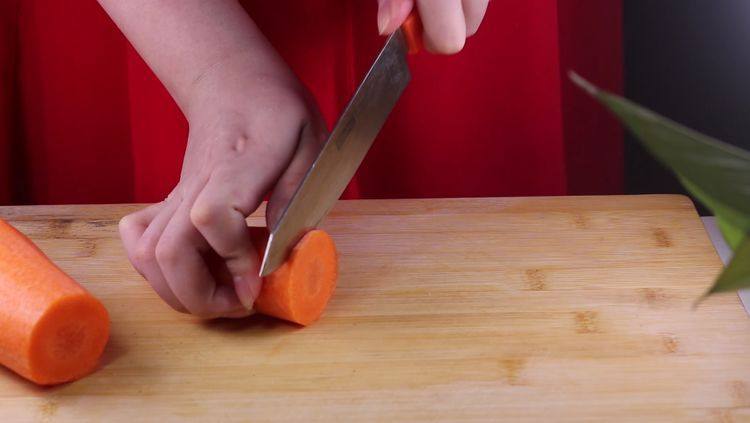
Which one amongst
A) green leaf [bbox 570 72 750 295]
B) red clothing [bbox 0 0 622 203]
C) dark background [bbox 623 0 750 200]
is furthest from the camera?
dark background [bbox 623 0 750 200]

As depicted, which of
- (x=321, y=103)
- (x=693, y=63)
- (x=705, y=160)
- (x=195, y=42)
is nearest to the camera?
(x=705, y=160)

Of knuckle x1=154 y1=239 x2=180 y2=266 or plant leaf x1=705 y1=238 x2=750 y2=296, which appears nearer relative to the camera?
plant leaf x1=705 y1=238 x2=750 y2=296

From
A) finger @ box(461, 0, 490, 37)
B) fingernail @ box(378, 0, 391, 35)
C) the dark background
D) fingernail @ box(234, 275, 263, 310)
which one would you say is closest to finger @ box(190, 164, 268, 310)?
fingernail @ box(234, 275, 263, 310)

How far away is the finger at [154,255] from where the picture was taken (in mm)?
1087

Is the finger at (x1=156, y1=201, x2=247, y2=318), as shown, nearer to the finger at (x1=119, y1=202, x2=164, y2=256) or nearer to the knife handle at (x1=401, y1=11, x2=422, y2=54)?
the finger at (x1=119, y1=202, x2=164, y2=256)

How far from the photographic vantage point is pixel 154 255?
3.56ft

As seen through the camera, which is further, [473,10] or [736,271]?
[473,10]

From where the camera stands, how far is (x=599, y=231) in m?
1.34

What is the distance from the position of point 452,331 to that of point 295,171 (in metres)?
0.27

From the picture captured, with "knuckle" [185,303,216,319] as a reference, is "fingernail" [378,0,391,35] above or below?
above

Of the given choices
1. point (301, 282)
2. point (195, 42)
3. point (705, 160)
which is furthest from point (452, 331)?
point (705, 160)

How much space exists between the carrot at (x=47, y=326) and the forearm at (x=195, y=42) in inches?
12.3

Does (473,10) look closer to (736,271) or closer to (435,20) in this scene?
(435,20)

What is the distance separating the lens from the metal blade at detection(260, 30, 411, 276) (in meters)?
1.06
